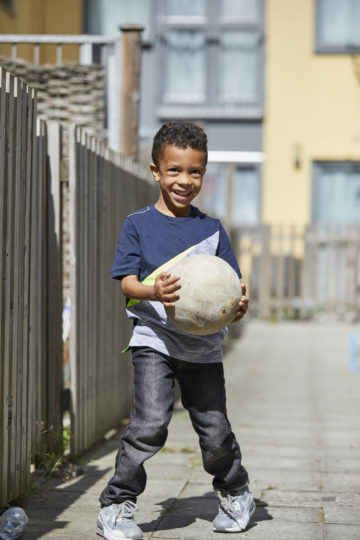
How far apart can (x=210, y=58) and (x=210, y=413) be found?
15228 mm

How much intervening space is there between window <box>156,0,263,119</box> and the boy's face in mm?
14435

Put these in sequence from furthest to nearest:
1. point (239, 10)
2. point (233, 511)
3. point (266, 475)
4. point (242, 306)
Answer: point (239, 10) → point (266, 475) → point (233, 511) → point (242, 306)

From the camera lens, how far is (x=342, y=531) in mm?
4152

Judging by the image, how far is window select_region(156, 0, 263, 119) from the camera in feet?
59.9

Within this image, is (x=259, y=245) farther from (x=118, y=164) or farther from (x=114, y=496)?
(x=114, y=496)

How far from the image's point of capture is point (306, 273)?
16.3m

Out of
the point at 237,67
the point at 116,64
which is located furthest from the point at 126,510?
the point at 237,67

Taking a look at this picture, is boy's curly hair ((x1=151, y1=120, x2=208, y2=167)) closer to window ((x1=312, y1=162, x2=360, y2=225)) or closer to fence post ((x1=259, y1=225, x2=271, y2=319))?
fence post ((x1=259, y1=225, x2=271, y2=319))

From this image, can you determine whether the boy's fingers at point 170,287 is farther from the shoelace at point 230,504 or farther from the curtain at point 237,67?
the curtain at point 237,67

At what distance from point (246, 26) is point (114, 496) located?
50.9 feet

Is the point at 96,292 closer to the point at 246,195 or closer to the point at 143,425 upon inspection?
the point at 143,425

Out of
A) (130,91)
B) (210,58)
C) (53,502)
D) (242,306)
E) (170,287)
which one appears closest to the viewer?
(170,287)

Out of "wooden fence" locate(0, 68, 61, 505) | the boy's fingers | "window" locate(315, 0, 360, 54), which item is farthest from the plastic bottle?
"window" locate(315, 0, 360, 54)

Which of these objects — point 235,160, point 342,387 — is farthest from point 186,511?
point 235,160
